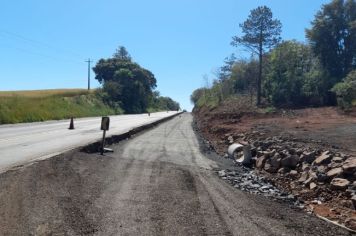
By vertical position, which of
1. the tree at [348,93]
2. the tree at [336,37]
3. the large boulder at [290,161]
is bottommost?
the large boulder at [290,161]

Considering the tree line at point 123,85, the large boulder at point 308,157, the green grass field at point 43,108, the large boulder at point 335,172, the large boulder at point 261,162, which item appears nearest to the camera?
the large boulder at point 335,172

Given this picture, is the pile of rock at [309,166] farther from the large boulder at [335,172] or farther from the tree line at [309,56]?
the tree line at [309,56]

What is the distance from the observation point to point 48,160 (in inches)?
500

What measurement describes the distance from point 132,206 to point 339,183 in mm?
5276

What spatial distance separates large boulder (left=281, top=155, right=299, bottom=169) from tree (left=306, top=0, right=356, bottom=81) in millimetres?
33978

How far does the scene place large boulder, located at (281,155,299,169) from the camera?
14.5 meters

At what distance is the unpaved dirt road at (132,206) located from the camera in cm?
687

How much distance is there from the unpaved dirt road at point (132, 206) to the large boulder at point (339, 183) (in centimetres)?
190

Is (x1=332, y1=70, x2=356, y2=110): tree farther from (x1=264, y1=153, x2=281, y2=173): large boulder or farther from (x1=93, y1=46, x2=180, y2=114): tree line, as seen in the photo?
(x1=93, y1=46, x2=180, y2=114): tree line

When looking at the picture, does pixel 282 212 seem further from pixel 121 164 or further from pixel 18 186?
pixel 121 164

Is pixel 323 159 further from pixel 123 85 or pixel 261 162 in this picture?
pixel 123 85

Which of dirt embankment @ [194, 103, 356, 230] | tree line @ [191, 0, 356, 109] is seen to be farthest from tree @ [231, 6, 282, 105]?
dirt embankment @ [194, 103, 356, 230]

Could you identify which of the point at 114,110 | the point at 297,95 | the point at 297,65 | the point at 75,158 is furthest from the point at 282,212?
the point at 114,110

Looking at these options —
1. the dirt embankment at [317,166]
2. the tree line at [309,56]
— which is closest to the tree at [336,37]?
the tree line at [309,56]
